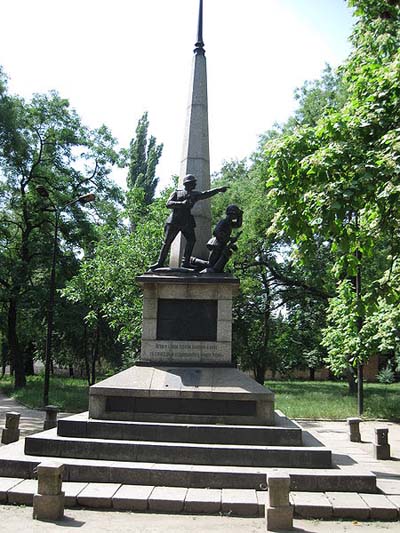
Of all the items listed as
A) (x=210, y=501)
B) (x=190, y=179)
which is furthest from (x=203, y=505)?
(x=190, y=179)

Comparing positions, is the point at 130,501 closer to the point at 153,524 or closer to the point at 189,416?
the point at 153,524

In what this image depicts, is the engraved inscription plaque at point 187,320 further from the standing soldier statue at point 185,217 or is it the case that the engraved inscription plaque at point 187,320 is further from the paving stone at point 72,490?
the paving stone at point 72,490

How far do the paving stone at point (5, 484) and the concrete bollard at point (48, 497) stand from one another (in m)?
0.80

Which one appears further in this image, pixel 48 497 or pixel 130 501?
pixel 130 501

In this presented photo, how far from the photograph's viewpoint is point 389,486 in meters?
7.99

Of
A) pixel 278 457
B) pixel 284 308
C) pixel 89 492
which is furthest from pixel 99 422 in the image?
pixel 284 308

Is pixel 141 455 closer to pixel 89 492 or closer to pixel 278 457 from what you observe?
pixel 89 492

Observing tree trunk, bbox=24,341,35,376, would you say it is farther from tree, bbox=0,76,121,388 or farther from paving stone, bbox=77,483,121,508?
paving stone, bbox=77,483,121,508

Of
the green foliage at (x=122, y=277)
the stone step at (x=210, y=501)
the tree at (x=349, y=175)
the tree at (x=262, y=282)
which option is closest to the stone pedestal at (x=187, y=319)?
the tree at (x=349, y=175)

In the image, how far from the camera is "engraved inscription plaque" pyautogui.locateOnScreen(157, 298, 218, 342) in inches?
391

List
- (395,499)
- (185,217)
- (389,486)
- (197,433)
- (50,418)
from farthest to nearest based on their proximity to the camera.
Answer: (50,418), (185,217), (197,433), (389,486), (395,499)

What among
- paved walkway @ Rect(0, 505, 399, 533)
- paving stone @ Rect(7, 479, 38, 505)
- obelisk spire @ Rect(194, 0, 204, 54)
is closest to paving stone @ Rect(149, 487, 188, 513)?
paved walkway @ Rect(0, 505, 399, 533)

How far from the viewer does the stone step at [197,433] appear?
27.7 ft

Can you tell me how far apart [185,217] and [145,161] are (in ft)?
106
